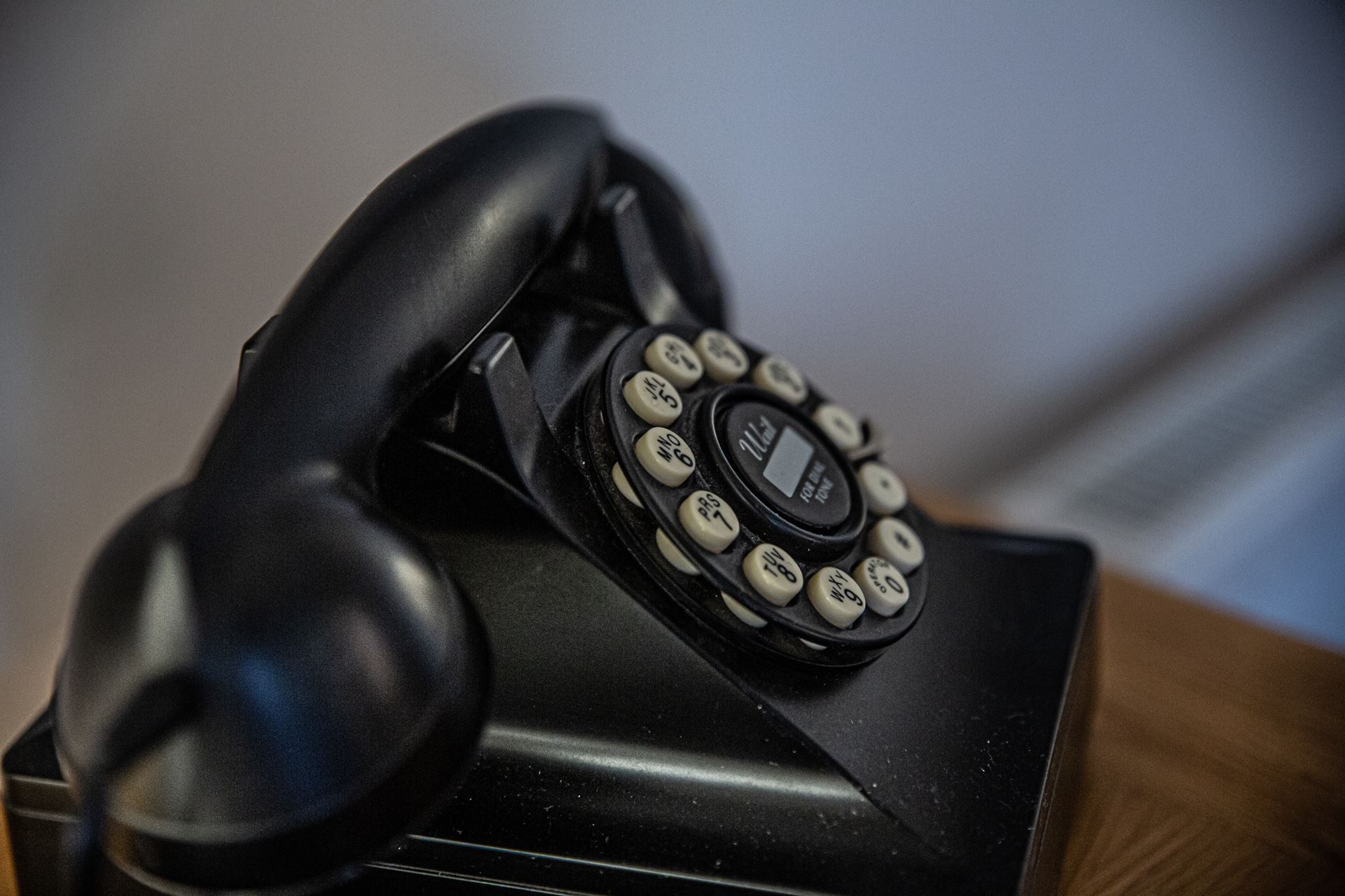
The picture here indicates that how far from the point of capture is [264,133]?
0.65 m

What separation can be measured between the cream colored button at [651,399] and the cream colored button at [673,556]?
0.05 meters

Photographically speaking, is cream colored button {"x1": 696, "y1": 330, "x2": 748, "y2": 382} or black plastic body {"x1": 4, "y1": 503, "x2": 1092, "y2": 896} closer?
black plastic body {"x1": 4, "y1": 503, "x2": 1092, "y2": 896}

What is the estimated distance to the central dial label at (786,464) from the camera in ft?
1.55

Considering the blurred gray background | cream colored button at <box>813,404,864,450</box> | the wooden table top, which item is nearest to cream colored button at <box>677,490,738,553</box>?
cream colored button at <box>813,404,864,450</box>

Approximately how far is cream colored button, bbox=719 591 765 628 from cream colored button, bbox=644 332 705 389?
10 centimetres

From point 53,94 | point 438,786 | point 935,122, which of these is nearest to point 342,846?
point 438,786

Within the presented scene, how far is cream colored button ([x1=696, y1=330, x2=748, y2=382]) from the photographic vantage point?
0.52 metres

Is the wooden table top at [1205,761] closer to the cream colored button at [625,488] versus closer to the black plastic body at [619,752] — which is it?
the black plastic body at [619,752]

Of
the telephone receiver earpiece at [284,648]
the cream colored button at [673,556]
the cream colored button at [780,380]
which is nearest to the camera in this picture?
the telephone receiver earpiece at [284,648]

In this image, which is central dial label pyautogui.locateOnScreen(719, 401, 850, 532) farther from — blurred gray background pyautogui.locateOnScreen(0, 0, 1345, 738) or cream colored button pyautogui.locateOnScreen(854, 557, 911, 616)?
blurred gray background pyautogui.locateOnScreen(0, 0, 1345, 738)

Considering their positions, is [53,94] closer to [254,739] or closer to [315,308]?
[315,308]

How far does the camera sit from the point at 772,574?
1.44 ft

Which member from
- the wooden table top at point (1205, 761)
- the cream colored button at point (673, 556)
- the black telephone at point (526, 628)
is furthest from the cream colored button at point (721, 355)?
the wooden table top at point (1205, 761)

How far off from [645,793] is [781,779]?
45 millimetres
